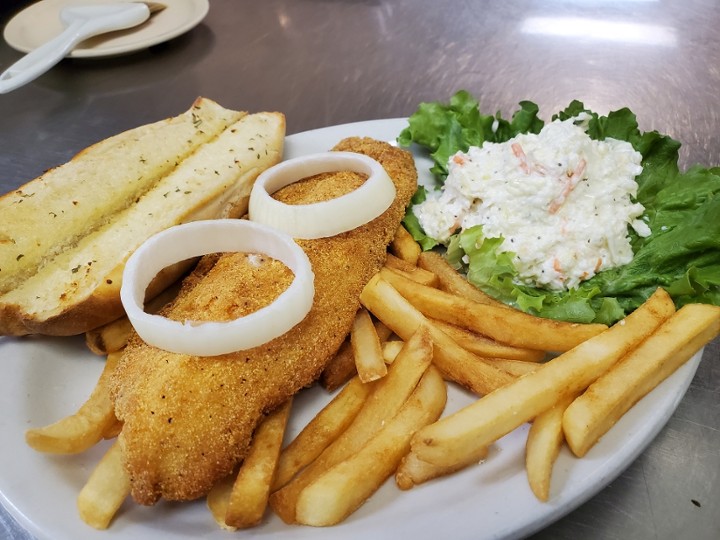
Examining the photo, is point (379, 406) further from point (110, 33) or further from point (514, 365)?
point (110, 33)

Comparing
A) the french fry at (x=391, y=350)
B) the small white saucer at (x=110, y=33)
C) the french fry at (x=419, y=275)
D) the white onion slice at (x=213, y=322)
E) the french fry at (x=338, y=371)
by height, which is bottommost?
the french fry at (x=338, y=371)

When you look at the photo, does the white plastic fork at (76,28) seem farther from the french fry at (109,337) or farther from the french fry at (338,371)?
the french fry at (338,371)

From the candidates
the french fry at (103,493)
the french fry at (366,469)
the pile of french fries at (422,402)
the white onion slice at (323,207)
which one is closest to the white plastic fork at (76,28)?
the white onion slice at (323,207)

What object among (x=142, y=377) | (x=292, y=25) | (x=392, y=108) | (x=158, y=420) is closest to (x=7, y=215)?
(x=142, y=377)

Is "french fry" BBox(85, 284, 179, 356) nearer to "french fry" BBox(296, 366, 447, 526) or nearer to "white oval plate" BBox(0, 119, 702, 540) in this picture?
"white oval plate" BBox(0, 119, 702, 540)

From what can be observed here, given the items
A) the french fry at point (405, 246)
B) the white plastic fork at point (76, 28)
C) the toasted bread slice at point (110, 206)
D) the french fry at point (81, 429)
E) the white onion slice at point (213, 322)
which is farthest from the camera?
the white plastic fork at point (76, 28)

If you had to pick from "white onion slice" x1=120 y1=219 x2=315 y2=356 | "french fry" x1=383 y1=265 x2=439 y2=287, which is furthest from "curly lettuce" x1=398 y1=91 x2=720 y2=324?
"white onion slice" x1=120 y1=219 x2=315 y2=356

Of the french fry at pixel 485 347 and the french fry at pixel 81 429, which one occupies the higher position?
the french fry at pixel 81 429

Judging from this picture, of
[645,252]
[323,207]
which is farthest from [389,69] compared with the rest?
[645,252]
